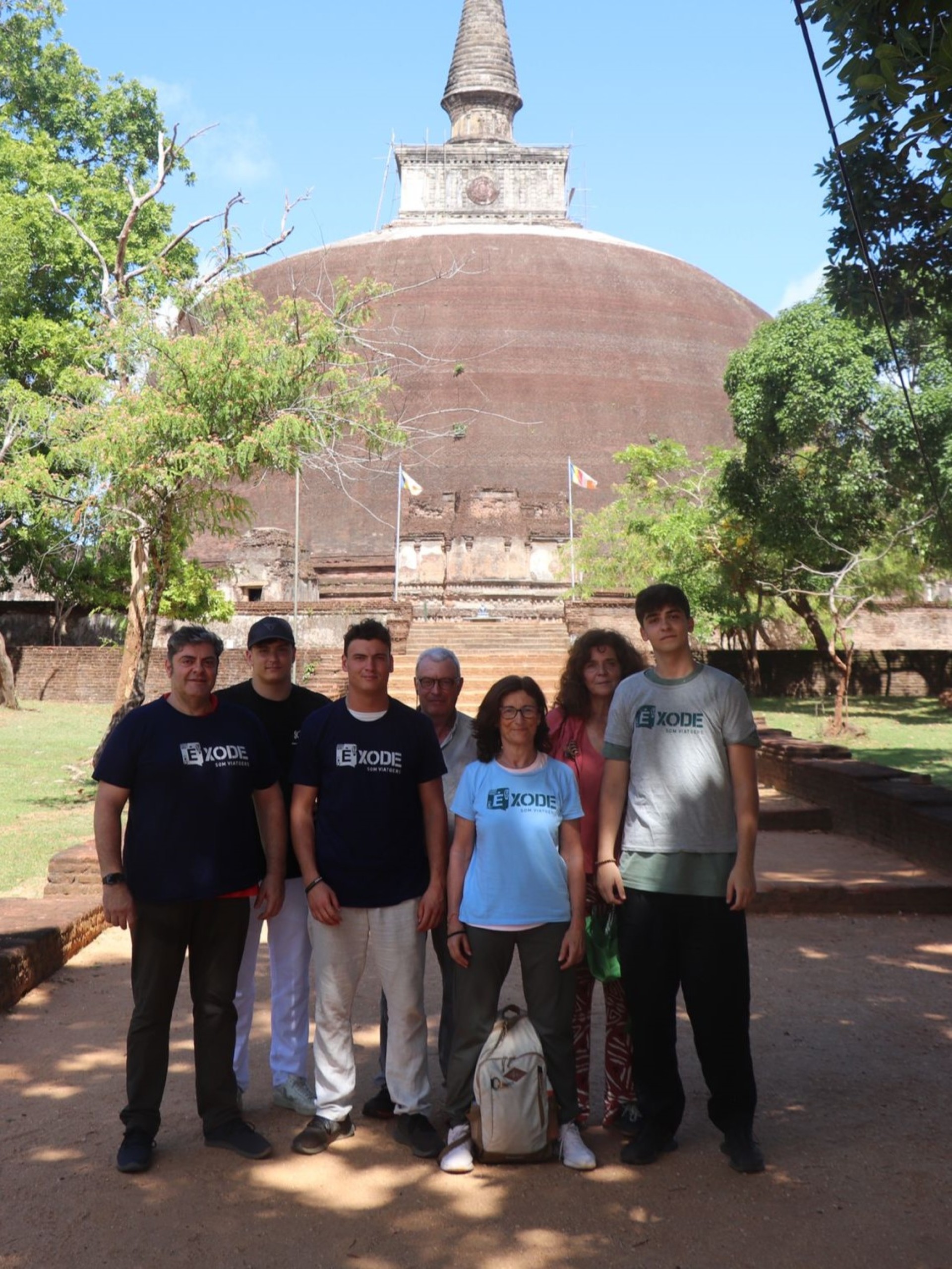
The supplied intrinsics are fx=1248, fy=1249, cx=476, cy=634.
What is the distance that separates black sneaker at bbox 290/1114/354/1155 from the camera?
12.0ft

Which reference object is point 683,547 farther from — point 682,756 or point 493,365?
point 493,365

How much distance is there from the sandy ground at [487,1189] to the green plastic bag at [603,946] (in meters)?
0.51

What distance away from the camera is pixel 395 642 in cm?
2033

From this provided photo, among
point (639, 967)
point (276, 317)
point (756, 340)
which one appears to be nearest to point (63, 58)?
point (756, 340)

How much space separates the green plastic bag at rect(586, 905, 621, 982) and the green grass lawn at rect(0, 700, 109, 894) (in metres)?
4.69

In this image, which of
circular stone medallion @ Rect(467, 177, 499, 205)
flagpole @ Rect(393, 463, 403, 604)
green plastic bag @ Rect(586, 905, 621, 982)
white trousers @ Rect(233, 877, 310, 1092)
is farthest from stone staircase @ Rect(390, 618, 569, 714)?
circular stone medallion @ Rect(467, 177, 499, 205)

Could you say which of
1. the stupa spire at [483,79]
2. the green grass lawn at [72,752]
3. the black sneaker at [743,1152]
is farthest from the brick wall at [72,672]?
the stupa spire at [483,79]

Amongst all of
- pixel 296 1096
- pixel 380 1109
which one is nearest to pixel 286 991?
pixel 296 1096

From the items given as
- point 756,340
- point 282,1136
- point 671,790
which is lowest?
point 282,1136

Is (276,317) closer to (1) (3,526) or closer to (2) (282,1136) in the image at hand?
(2) (282,1136)

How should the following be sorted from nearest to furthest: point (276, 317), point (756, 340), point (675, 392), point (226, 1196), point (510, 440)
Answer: point (226, 1196) < point (276, 317) < point (756, 340) < point (510, 440) < point (675, 392)

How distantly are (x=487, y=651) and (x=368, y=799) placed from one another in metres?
17.9

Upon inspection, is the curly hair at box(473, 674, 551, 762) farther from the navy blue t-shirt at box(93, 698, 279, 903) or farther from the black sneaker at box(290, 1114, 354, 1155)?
the black sneaker at box(290, 1114, 354, 1155)

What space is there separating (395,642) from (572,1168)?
16.9 metres
